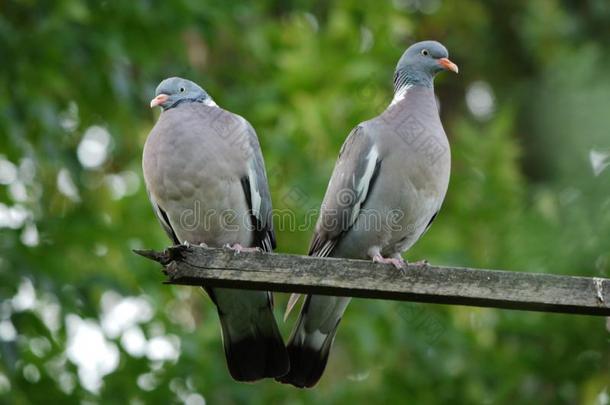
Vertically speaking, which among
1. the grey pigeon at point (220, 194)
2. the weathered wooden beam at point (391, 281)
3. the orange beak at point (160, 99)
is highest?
the orange beak at point (160, 99)

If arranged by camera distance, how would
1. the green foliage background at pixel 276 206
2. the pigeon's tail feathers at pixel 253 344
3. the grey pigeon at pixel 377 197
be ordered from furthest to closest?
1. the green foliage background at pixel 276 206
2. the grey pigeon at pixel 377 197
3. the pigeon's tail feathers at pixel 253 344

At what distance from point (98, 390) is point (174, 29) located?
2.82 metres

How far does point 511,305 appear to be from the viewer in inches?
137

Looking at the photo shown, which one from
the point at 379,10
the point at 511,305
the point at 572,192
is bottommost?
the point at 511,305

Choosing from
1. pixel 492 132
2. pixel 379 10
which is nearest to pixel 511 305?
pixel 492 132

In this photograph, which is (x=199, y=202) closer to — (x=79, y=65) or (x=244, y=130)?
(x=244, y=130)

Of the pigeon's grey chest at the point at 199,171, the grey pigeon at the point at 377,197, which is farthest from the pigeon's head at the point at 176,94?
the grey pigeon at the point at 377,197

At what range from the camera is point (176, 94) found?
513 cm

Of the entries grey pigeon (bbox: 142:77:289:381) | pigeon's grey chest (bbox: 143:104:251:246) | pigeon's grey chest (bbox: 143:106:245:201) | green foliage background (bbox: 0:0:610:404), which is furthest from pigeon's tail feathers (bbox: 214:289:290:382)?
green foliage background (bbox: 0:0:610:404)

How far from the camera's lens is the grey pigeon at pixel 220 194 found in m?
4.75

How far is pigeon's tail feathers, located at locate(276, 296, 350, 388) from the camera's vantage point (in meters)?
4.73

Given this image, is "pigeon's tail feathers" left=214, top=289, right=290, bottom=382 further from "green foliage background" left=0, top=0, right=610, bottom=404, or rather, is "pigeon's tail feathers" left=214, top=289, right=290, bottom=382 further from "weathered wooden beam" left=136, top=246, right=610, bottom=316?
"green foliage background" left=0, top=0, right=610, bottom=404

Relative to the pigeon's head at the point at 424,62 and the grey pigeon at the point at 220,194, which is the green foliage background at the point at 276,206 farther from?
the grey pigeon at the point at 220,194

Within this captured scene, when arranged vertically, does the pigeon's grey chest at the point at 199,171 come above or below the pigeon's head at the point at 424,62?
below
